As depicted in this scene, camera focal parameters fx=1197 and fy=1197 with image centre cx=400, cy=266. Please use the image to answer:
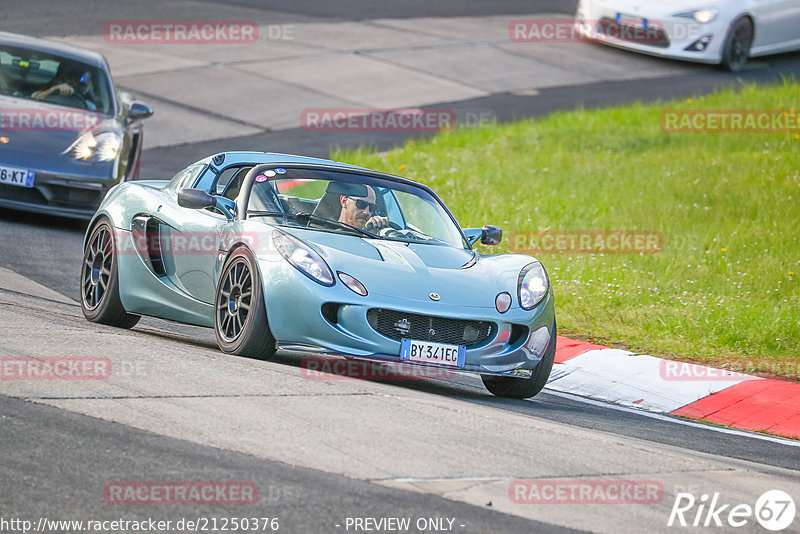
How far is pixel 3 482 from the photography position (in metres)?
4.60

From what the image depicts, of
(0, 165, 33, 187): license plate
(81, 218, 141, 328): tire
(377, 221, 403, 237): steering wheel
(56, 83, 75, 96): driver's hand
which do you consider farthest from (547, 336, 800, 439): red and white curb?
(56, 83, 75, 96): driver's hand

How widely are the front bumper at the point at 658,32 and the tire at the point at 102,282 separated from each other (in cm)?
1521

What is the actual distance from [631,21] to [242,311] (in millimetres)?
16644

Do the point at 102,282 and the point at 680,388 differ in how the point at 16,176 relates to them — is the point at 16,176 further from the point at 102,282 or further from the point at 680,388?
the point at 680,388

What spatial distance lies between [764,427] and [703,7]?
14.9 m

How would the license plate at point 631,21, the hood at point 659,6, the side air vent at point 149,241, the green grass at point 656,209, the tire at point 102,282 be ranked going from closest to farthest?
→ the side air vent at point 149,241 < the tire at point 102,282 < the green grass at point 656,209 < the hood at point 659,6 < the license plate at point 631,21

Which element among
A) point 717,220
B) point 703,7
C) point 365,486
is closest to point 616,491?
point 365,486

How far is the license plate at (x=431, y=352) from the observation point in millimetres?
6918

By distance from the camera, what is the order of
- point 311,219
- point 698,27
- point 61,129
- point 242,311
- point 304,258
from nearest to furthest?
point 304,258 → point 242,311 → point 311,219 → point 61,129 → point 698,27

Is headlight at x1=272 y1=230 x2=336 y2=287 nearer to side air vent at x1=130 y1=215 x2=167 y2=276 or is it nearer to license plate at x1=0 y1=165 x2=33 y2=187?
side air vent at x1=130 y1=215 x2=167 y2=276

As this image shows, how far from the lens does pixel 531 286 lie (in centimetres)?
754

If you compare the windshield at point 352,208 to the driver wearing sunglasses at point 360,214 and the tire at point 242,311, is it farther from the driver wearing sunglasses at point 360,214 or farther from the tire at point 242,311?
the tire at point 242,311

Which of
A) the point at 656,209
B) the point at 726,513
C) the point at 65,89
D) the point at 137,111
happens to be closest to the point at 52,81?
the point at 65,89

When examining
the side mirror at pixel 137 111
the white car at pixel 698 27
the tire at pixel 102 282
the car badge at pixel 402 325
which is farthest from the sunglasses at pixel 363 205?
the white car at pixel 698 27
